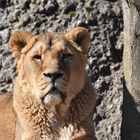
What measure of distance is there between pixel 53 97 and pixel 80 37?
921 millimetres

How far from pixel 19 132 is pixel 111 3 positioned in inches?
111

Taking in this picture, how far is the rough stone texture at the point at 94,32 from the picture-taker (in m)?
9.70

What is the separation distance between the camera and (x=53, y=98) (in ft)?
25.0

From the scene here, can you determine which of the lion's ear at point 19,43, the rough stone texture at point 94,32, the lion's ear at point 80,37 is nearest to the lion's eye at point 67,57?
the lion's ear at point 80,37

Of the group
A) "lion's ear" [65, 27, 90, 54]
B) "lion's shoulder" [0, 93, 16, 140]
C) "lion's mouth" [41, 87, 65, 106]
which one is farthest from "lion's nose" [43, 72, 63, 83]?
"lion's shoulder" [0, 93, 16, 140]

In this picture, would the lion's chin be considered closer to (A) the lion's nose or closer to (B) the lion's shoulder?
(A) the lion's nose

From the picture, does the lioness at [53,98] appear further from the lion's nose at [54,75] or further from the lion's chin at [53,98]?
the lion's nose at [54,75]

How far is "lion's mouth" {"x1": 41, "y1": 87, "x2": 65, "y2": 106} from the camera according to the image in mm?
7522

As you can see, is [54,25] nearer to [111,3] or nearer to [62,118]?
[111,3]

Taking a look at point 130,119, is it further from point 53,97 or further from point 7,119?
point 7,119

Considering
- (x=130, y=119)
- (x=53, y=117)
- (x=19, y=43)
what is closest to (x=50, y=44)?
(x=19, y=43)

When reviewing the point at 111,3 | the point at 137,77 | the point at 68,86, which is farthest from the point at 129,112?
the point at 111,3

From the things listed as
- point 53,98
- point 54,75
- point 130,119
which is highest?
point 54,75

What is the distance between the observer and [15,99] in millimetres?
8266
